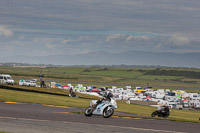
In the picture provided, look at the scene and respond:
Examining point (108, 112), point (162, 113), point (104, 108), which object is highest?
point (104, 108)

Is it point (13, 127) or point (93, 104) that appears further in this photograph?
point (93, 104)

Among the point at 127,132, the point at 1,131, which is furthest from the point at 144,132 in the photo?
the point at 1,131

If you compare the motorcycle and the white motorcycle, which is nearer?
the white motorcycle

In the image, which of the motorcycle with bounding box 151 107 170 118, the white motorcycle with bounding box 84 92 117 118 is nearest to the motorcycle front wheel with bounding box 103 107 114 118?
the white motorcycle with bounding box 84 92 117 118

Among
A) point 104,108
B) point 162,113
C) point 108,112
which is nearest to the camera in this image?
point 108,112

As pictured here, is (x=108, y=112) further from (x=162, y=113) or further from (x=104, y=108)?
(x=162, y=113)

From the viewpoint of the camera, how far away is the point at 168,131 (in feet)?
52.7

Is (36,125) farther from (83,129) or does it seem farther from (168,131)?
(168,131)

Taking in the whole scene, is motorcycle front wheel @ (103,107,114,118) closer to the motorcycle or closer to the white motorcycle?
the white motorcycle

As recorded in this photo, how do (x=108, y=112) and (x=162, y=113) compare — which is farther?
(x=162, y=113)

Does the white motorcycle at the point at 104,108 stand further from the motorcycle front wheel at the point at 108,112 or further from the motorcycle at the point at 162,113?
the motorcycle at the point at 162,113

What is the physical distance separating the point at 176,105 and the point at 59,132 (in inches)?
2186

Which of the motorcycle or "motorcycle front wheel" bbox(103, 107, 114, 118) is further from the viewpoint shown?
the motorcycle

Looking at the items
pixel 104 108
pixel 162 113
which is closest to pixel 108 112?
pixel 104 108
